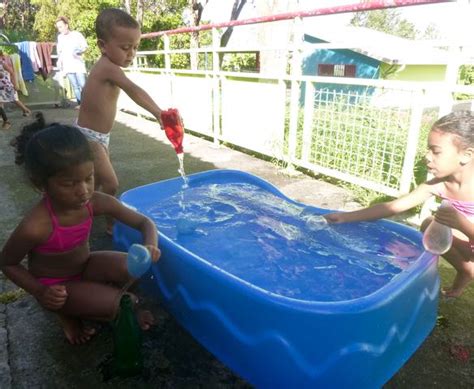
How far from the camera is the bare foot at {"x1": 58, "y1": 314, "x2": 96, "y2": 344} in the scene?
160 centimetres

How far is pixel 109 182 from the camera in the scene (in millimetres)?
2383

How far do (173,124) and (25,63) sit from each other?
7.97 meters

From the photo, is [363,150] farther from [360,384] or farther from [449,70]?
[360,384]

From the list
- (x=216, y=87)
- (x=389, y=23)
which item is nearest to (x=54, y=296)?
(x=216, y=87)

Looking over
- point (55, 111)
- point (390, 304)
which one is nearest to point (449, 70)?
point (390, 304)

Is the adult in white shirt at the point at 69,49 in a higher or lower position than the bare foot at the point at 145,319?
higher

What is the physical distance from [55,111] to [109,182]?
679 cm

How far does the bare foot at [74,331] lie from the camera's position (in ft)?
5.25

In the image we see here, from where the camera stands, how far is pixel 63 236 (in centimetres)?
156

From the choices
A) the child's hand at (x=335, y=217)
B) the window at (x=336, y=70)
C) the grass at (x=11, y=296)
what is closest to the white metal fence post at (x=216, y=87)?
the child's hand at (x=335, y=217)

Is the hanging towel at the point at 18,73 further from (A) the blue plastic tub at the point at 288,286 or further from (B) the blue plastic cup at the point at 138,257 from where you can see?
(B) the blue plastic cup at the point at 138,257

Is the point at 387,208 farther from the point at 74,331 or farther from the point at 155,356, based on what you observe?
the point at 74,331

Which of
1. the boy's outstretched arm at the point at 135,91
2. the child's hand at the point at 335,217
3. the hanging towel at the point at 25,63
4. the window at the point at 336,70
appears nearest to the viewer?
the child's hand at the point at 335,217

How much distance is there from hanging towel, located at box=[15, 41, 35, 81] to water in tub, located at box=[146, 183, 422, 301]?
25.3ft
